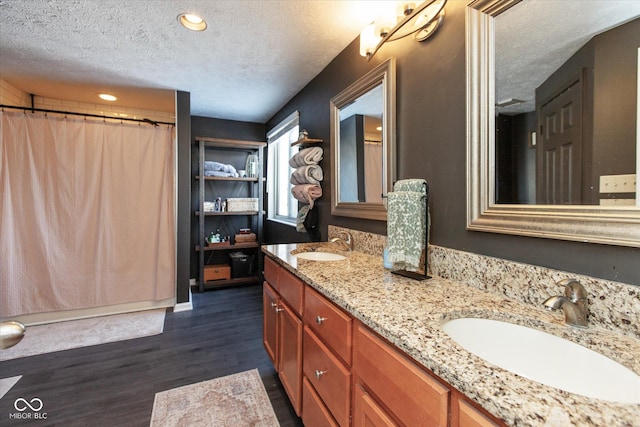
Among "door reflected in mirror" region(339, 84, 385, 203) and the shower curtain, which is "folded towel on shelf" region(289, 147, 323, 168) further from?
the shower curtain

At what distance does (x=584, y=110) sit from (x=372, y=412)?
1032 millimetres

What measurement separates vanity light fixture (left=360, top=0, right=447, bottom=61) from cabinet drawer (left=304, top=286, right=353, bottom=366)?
122 centimetres

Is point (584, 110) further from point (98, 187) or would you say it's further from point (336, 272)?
point (98, 187)

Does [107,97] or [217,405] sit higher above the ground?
[107,97]

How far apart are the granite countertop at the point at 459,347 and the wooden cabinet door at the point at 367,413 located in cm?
22

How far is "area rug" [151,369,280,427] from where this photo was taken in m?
1.47

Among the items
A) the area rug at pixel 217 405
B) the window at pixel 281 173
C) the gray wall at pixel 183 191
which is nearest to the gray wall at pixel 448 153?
the area rug at pixel 217 405

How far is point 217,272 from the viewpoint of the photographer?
3.69 m

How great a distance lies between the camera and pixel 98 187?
282cm

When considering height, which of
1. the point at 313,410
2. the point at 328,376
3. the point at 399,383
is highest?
the point at 399,383

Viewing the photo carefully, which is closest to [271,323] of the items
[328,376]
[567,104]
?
[328,376]

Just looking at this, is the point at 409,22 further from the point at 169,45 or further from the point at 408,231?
the point at 169,45

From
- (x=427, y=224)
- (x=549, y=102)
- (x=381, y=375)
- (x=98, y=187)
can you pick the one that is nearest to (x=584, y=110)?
(x=549, y=102)

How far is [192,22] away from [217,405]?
2.29 m
